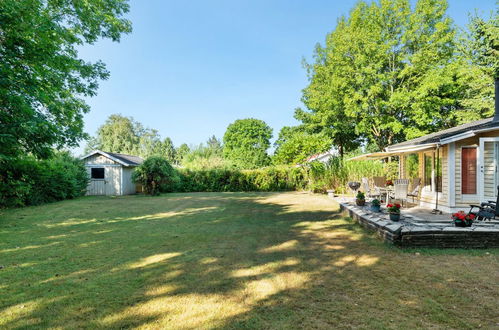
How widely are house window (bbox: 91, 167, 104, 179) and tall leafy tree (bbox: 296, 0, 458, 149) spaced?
62.8 ft

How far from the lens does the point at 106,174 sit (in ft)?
69.5

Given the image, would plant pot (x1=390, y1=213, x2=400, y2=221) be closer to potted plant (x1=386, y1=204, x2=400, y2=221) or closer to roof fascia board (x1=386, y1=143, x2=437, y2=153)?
potted plant (x1=386, y1=204, x2=400, y2=221)

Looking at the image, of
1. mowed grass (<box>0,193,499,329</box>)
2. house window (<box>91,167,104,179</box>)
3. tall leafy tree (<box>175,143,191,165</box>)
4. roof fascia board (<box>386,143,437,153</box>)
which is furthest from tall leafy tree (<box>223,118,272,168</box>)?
mowed grass (<box>0,193,499,329</box>)

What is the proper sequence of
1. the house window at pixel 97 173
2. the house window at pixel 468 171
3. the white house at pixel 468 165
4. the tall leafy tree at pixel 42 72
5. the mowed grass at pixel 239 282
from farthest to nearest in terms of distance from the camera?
the house window at pixel 97 173, the house window at pixel 468 171, the white house at pixel 468 165, the tall leafy tree at pixel 42 72, the mowed grass at pixel 239 282

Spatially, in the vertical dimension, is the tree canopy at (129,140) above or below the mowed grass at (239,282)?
above

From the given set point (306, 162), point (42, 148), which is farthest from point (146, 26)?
point (306, 162)

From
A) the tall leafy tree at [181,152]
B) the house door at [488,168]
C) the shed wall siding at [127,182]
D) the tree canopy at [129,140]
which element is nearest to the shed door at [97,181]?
the shed wall siding at [127,182]

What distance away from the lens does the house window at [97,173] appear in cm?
2125

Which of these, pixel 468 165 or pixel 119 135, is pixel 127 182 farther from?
pixel 119 135

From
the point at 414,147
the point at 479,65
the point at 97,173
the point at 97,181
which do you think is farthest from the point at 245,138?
the point at 414,147

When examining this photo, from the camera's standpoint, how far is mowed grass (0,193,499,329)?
2.59 meters

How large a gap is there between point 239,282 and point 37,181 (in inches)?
583

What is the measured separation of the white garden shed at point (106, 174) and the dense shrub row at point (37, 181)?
3568 mm

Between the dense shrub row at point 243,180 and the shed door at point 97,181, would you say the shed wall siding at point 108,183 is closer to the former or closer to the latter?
the shed door at point 97,181
